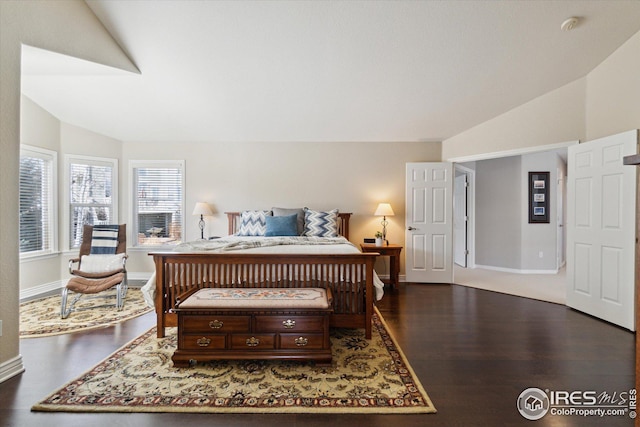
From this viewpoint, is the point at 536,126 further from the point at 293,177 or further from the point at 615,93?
the point at 293,177

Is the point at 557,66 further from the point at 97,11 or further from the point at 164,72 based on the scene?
the point at 97,11

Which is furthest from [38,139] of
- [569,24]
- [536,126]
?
[536,126]

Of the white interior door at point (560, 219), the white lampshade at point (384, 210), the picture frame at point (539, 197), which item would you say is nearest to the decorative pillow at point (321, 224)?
the white lampshade at point (384, 210)

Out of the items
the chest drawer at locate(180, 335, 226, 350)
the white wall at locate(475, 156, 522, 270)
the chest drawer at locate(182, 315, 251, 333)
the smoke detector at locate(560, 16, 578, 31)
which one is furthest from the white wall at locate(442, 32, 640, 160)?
the chest drawer at locate(180, 335, 226, 350)

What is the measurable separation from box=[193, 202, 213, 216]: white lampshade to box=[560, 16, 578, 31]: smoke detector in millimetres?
4974

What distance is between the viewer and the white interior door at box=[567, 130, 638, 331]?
298 centimetres

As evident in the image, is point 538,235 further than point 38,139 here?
Yes

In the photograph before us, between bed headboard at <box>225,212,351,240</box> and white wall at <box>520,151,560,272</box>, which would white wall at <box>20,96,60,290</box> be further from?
white wall at <box>520,151,560,272</box>

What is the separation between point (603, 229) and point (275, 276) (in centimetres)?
364

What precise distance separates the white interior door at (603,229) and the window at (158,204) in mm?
5820

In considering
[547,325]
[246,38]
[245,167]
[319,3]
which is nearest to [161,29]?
[246,38]

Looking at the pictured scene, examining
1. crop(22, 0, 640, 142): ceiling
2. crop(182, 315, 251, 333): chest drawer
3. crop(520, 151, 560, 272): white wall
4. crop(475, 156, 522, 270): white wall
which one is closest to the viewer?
crop(182, 315, 251, 333): chest drawer

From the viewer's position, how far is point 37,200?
4.25 m

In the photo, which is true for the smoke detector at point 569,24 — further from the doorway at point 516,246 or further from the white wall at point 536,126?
the doorway at point 516,246
